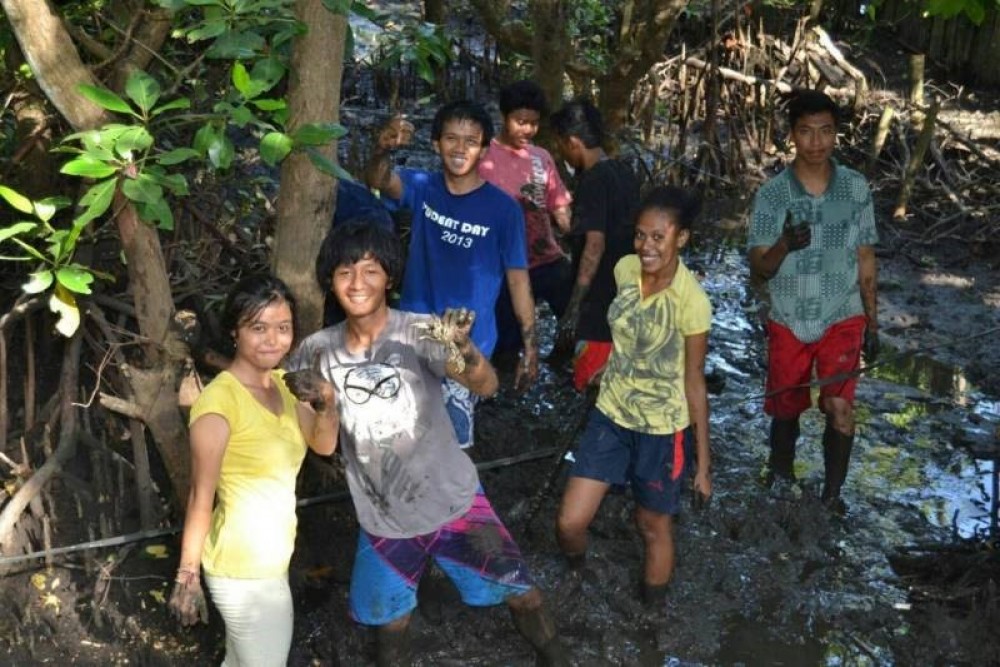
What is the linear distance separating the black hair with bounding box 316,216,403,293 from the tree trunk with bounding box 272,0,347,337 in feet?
1.89

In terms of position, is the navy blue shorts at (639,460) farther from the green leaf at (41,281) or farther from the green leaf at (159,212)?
the green leaf at (41,281)

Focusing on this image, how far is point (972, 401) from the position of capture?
621 centimetres

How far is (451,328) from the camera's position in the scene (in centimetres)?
315

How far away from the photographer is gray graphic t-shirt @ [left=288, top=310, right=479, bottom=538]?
340 cm

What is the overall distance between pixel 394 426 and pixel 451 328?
1.33 ft

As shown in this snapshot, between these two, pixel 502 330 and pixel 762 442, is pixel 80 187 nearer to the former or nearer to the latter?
pixel 502 330

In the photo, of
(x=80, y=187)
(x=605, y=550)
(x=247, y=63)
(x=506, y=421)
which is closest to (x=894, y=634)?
(x=605, y=550)

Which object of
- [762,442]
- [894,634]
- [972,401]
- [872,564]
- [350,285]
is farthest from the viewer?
[972,401]

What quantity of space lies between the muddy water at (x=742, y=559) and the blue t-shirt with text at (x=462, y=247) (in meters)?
0.94

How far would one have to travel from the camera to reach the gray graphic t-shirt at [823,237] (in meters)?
4.74

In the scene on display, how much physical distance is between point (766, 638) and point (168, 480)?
226cm

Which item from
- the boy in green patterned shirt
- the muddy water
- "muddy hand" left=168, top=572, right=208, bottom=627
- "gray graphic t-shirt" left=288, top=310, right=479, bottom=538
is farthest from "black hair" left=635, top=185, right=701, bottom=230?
"muddy hand" left=168, top=572, right=208, bottom=627

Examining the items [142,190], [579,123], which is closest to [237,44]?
[142,190]

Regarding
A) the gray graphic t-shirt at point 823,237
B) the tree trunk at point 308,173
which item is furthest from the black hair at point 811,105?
the tree trunk at point 308,173
